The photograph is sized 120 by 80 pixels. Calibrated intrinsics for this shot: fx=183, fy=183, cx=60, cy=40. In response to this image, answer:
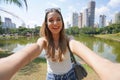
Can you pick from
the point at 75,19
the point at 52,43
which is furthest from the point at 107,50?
the point at 75,19

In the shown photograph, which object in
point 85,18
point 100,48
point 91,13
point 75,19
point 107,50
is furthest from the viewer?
point 75,19

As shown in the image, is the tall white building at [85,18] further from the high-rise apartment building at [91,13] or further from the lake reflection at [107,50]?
the lake reflection at [107,50]

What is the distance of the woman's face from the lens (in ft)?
5.38

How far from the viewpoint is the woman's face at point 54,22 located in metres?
1.64

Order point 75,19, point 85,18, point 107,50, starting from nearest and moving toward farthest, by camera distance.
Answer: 1. point 107,50
2. point 85,18
3. point 75,19

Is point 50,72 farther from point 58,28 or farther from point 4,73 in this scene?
point 4,73

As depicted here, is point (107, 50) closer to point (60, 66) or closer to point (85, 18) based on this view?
point (60, 66)

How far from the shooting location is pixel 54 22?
Result: 5.39 ft

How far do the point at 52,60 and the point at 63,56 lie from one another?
11cm

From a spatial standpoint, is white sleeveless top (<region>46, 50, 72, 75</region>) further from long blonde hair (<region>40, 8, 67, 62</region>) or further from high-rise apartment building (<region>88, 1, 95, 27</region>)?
high-rise apartment building (<region>88, 1, 95, 27</region>)

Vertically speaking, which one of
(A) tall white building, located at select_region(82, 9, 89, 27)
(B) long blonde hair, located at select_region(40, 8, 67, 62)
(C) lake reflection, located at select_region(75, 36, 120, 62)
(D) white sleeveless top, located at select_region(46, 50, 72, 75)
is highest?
(A) tall white building, located at select_region(82, 9, 89, 27)

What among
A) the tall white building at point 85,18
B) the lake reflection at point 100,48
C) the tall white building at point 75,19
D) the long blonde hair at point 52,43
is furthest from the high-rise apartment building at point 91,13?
the long blonde hair at point 52,43

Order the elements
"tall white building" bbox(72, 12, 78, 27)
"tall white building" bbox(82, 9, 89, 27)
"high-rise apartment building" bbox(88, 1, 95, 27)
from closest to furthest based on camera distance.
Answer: "tall white building" bbox(82, 9, 89, 27) → "high-rise apartment building" bbox(88, 1, 95, 27) → "tall white building" bbox(72, 12, 78, 27)

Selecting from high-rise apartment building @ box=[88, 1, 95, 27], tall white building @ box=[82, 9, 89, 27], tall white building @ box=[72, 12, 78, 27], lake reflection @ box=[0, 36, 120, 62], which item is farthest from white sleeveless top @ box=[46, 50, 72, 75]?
tall white building @ box=[72, 12, 78, 27]
